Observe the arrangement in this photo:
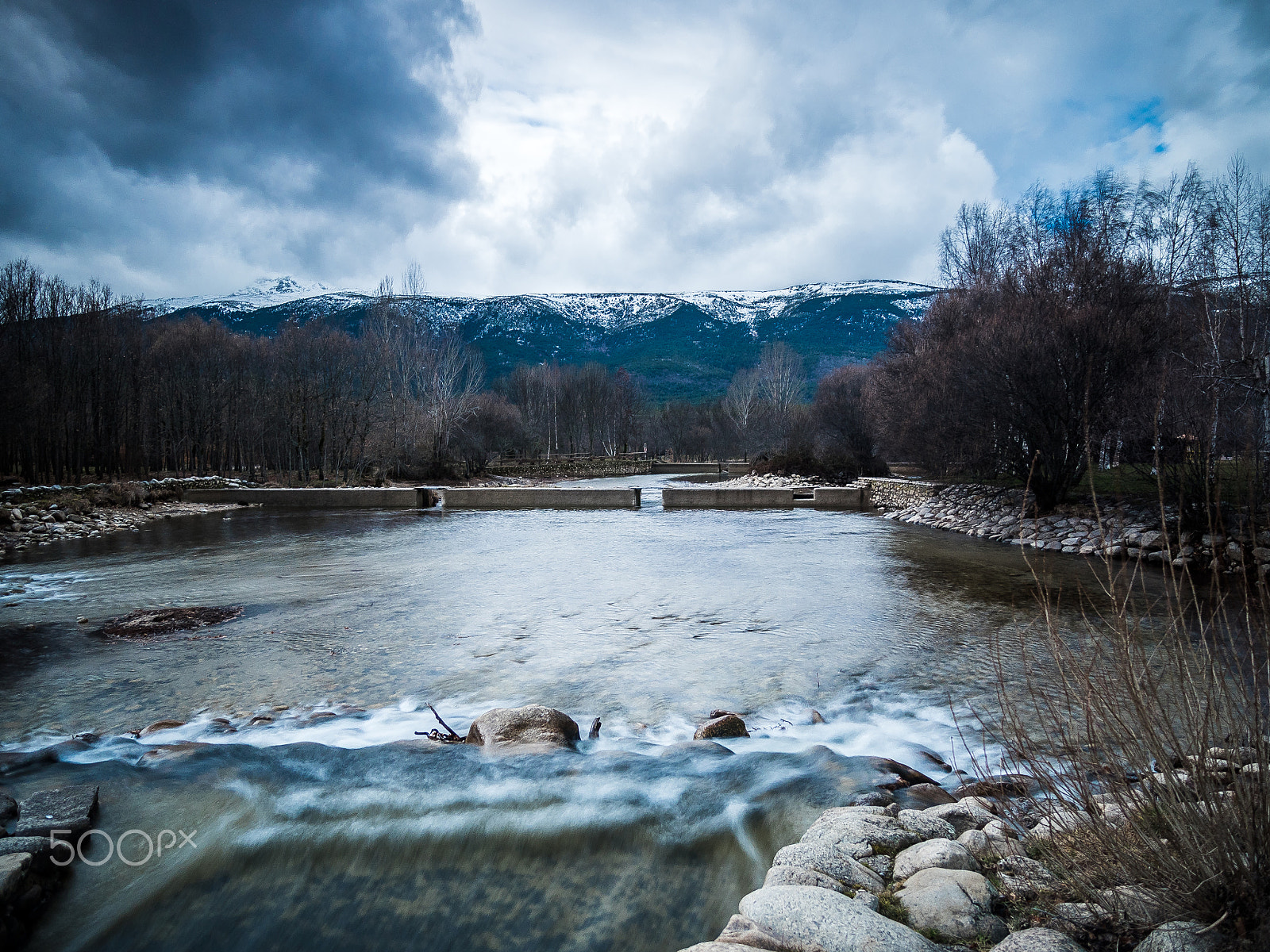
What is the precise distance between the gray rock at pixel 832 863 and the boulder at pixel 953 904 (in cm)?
15

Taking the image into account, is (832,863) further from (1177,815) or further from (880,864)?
(1177,815)

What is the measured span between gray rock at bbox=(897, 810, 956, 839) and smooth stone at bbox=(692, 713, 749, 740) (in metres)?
1.71

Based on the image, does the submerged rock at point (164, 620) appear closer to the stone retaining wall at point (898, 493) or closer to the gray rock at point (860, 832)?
the gray rock at point (860, 832)

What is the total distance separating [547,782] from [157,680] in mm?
4413

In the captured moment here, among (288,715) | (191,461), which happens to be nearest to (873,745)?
(288,715)

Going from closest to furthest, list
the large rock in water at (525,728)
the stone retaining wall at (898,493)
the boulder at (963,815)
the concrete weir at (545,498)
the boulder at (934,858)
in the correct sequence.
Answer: the boulder at (934,858), the boulder at (963,815), the large rock in water at (525,728), the stone retaining wall at (898,493), the concrete weir at (545,498)

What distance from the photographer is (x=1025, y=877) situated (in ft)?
9.14

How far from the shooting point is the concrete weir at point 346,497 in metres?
26.2

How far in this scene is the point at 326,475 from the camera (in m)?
40.1

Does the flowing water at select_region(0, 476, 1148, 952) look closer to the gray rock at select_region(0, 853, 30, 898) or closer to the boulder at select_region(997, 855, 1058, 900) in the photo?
the gray rock at select_region(0, 853, 30, 898)

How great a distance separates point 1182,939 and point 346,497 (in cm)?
2729

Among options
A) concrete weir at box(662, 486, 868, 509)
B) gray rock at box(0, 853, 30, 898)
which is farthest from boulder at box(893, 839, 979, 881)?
concrete weir at box(662, 486, 868, 509)

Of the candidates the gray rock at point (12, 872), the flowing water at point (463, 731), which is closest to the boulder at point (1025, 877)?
the flowing water at point (463, 731)

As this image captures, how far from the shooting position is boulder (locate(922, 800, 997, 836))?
3416mm
